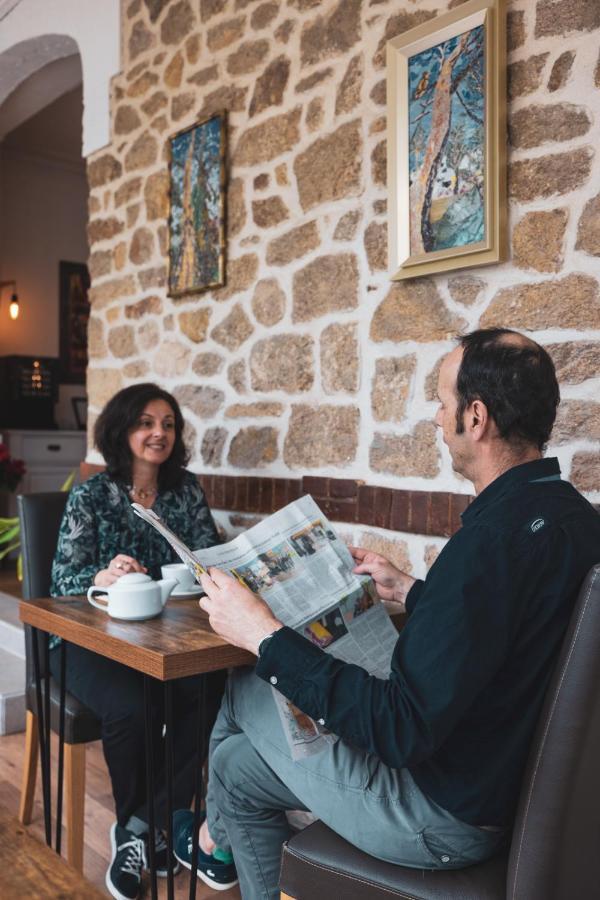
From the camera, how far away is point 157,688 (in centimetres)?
222

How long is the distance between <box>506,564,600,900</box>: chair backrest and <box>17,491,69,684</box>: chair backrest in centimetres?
166

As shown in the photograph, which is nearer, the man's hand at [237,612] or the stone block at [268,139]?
the man's hand at [237,612]

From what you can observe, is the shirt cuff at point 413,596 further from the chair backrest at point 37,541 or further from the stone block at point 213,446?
the stone block at point 213,446

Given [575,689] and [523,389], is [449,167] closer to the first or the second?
[523,389]

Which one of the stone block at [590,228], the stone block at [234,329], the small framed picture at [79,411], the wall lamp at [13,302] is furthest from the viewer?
Answer: the small framed picture at [79,411]

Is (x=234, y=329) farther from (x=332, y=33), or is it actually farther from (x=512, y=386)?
(x=512, y=386)

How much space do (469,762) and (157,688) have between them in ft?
3.80

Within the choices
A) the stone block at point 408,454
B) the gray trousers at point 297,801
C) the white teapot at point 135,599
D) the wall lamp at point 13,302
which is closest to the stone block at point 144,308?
the stone block at point 408,454

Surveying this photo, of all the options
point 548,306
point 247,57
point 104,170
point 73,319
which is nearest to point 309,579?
point 548,306

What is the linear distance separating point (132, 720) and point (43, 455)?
13.5 feet

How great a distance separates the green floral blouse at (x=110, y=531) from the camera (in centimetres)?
231

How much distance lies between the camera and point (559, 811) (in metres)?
1.19

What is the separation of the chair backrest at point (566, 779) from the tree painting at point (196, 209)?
2.19 m

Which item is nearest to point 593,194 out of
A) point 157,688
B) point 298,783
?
point 298,783
